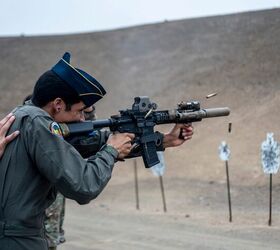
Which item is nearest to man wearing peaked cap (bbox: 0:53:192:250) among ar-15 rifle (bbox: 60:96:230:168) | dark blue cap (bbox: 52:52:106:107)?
dark blue cap (bbox: 52:52:106:107)

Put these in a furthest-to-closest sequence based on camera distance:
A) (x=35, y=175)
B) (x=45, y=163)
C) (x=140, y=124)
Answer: (x=140, y=124) < (x=35, y=175) < (x=45, y=163)

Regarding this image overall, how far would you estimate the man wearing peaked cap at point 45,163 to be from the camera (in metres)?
2.70

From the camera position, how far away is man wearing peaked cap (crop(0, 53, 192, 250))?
8.87 feet

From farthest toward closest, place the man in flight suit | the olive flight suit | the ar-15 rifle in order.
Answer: the ar-15 rifle
the man in flight suit
the olive flight suit

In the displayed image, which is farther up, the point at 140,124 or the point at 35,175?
the point at 140,124

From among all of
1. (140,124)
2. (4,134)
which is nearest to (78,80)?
(4,134)

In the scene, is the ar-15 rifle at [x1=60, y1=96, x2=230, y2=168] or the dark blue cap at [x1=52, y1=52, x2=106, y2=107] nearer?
the dark blue cap at [x1=52, y1=52, x2=106, y2=107]

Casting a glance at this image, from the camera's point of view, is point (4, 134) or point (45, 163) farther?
point (4, 134)

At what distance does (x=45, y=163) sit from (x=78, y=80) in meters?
0.46

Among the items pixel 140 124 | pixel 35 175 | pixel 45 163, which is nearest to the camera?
pixel 45 163

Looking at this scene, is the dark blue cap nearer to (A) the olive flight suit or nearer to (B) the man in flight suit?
(A) the olive flight suit

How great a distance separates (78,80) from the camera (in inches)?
114

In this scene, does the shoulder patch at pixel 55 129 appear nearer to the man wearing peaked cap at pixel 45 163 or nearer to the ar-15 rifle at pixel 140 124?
the man wearing peaked cap at pixel 45 163

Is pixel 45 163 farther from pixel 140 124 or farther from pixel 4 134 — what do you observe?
pixel 140 124
